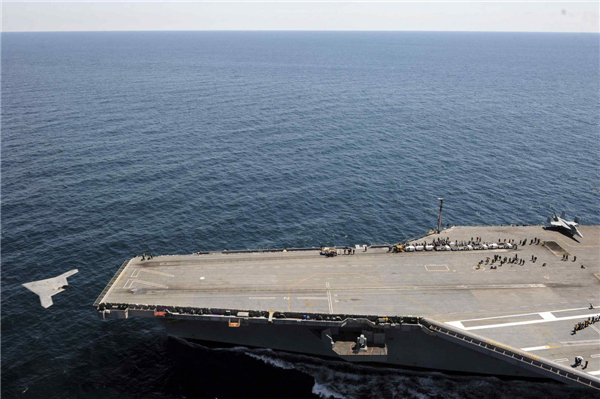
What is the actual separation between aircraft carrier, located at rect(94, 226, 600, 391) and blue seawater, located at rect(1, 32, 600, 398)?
4.31m

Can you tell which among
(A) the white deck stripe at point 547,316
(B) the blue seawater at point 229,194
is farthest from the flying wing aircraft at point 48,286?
(A) the white deck stripe at point 547,316

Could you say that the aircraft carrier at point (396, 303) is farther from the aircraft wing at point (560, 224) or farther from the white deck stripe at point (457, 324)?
the aircraft wing at point (560, 224)

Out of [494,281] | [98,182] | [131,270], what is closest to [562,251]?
[494,281]

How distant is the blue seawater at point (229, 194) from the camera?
5725 centimetres

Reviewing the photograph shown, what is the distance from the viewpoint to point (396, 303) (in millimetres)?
58750

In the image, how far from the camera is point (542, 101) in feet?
621

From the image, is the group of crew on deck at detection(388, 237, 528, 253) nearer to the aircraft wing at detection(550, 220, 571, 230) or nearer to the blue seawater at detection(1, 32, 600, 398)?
the aircraft wing at detection(550, 220, 571, 230)

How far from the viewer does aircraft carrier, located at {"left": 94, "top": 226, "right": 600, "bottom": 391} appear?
176 ft

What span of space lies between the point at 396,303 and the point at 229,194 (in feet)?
177

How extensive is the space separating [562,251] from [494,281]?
56.6ft

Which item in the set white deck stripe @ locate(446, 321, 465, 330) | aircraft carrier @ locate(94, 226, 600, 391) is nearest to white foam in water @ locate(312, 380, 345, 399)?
aircraft carrier @ locate(94, 226, 600, 391)

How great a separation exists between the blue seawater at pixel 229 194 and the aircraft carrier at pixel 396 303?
4313mm

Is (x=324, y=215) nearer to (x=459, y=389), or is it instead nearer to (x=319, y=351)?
(x=319, y=351)

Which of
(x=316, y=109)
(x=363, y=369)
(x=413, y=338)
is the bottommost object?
(x=363, y=369)
